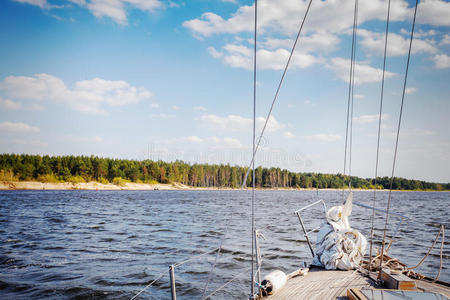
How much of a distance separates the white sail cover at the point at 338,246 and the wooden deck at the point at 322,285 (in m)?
0.20

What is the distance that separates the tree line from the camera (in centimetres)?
9006

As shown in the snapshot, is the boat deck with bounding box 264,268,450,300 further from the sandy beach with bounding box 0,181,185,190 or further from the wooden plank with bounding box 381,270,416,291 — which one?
the sandy beach with bounding box 0,181,185,190

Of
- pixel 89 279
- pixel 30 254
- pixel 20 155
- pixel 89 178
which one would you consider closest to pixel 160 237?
pixel 30 254

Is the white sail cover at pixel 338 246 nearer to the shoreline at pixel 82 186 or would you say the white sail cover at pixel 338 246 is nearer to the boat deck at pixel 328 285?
the boat deck at pixel 328 285

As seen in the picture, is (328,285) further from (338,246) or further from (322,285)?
(338,246)

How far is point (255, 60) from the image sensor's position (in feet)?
13.6

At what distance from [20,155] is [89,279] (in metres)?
111

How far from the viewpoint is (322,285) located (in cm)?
492

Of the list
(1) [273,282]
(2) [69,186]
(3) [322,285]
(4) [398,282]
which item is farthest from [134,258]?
(2) [69,186]

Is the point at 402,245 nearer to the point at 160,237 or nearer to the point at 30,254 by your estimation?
the point at 160,237

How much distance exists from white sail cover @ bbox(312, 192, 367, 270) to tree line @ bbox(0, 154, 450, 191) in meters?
66.9

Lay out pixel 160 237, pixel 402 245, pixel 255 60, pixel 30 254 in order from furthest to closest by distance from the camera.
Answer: pixel 160 237 < pixel 402 245 < pixel 30 254 < pixel 255 60

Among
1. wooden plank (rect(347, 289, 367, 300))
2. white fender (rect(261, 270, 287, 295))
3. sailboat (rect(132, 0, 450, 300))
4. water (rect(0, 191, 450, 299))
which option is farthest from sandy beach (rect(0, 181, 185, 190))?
wooden plank (rect(347, 289, 367, 300))

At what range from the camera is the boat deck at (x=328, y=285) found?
4504 millimetres
